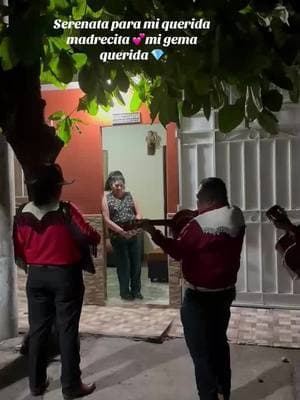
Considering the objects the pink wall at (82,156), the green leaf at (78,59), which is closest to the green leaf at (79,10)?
the green leaf at (78,59)

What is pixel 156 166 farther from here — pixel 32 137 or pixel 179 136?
pixel 32 137

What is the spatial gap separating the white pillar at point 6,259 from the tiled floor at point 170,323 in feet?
1.91

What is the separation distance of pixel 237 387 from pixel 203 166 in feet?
8.35

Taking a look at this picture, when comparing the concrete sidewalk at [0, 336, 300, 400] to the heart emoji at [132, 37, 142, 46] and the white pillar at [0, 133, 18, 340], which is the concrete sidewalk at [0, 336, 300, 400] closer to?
the white pillar at [0, 133, 18, 340]

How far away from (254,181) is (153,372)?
2.42 m

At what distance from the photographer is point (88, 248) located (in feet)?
11.2

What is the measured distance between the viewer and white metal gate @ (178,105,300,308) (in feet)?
17.2

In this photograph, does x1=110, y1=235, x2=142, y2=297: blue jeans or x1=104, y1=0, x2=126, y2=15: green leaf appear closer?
x1=104, y1=0, x2=126, y2=15: green leaf

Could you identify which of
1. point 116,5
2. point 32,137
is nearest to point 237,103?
point 116,5

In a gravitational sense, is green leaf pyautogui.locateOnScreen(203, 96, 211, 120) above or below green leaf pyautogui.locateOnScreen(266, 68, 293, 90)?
below

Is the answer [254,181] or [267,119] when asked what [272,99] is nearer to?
[267,119]

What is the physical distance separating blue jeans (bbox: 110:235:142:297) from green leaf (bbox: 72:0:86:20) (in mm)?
3709

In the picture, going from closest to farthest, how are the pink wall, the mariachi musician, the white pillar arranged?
the mariachi musician → the white pillar → the pink wall

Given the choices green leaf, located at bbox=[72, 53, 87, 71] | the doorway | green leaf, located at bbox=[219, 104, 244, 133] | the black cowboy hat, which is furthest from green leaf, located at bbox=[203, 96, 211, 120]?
the doorway
